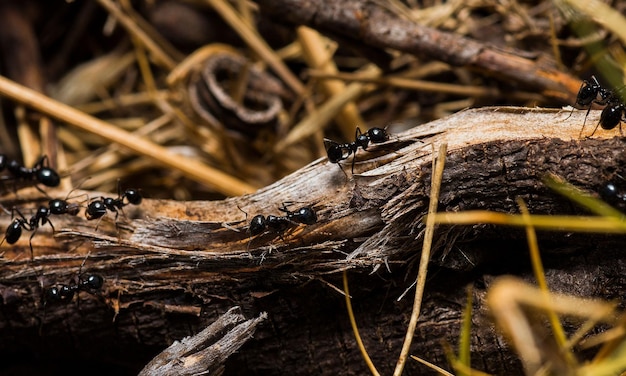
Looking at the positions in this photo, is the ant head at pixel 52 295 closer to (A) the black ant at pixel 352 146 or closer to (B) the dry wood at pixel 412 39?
(A) the black ant at pixel 352 146

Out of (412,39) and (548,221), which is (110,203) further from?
(548,221)

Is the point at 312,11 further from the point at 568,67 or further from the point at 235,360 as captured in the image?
the point at 235,360

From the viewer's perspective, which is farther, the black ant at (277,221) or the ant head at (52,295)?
the ant head at (52,295)

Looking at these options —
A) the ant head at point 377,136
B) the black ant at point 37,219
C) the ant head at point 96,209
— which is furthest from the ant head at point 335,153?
the black ant at point 37,219

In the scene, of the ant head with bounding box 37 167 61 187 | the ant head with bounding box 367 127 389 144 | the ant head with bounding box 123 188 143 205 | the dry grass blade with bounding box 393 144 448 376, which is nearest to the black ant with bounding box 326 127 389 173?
the ant head with bounding box 367 127 389 144

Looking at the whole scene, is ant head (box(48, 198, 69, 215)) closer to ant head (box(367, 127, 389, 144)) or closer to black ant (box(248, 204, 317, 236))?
black ant (box(248, 204, 317, 236))

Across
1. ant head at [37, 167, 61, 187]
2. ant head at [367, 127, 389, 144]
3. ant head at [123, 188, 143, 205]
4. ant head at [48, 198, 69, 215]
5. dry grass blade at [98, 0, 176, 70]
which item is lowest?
ant head at [367, 127, 389, 144]
